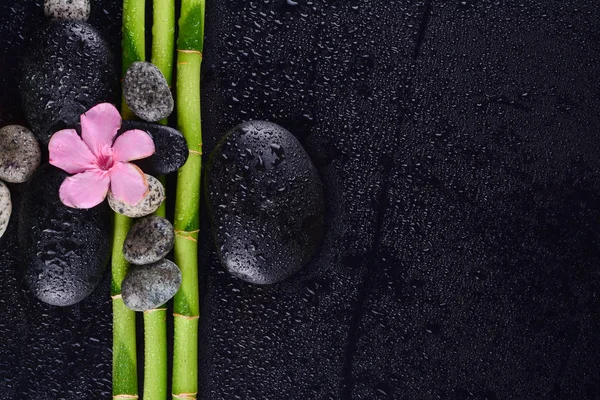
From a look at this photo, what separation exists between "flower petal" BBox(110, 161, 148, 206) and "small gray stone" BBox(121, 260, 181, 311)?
103 mm

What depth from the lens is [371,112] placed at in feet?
2.93

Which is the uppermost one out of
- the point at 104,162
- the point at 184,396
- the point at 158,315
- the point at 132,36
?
the point at 132,36

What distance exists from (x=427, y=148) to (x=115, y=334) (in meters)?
0.53

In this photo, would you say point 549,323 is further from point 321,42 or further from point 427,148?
point 321,42

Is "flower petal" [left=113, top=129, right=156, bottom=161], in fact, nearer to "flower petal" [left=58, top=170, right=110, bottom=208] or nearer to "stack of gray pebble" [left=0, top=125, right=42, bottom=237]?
"flower petal" [left=58, top=170, right=110, bottom=208]

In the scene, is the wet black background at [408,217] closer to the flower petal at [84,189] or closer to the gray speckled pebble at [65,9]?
the gray speckled pebble at [65,9]

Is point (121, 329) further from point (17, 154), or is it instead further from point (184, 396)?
point (17, 154)

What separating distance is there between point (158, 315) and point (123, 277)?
0.24ft

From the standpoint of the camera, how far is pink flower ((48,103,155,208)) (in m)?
0.77

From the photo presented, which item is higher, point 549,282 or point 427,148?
point 427,148

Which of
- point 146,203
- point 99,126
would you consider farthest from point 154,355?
point 99,126

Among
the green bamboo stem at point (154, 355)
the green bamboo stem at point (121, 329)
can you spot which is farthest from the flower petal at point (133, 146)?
the green bamboo stem at point (154, 355)

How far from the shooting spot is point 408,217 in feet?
2.95

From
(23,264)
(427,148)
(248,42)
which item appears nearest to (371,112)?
(427,148)
